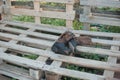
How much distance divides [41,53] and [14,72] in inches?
21.9

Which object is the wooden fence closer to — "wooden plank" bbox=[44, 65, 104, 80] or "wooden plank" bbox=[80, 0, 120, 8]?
"wooden plank" bbox=[44, 65, 104, 80]

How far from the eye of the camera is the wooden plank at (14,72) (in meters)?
3.74

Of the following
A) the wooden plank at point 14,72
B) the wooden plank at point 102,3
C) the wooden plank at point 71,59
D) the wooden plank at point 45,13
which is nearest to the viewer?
the wooden plank at point 71,59

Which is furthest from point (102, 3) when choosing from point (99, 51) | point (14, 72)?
point (14, 72)

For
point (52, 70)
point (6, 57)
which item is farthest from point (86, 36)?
point (6, 57)

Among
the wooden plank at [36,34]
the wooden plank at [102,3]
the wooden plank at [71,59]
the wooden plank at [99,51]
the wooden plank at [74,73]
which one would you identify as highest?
the wooden plank at [102,3]

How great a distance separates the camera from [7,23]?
5168mm

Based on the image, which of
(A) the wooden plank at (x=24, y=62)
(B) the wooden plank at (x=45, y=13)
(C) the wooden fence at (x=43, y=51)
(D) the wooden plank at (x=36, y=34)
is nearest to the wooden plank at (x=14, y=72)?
(C) the wooden fence at (x=43, y=51)

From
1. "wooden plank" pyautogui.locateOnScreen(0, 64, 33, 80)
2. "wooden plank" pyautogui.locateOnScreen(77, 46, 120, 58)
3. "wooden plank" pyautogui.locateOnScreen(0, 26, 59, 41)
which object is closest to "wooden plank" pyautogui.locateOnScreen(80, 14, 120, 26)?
"wooden plank" pyautogui.locateOnScreen(0, 26, 59, 41)

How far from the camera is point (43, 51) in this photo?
3.92 m

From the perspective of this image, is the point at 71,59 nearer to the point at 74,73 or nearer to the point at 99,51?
the point at 74,73

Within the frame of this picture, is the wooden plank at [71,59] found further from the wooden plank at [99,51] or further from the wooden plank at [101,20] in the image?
the wooden plank at [101,20]

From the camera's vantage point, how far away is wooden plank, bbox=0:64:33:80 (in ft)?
12.3

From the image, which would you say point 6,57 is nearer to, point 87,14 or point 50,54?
point 50,54
